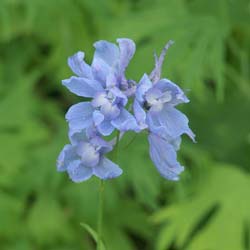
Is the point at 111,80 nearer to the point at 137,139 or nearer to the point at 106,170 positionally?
the point at 106,170

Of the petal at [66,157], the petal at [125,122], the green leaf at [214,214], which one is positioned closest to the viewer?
the petal at [125,122]

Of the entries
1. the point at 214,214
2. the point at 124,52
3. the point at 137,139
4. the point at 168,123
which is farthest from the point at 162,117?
the point at 214,214

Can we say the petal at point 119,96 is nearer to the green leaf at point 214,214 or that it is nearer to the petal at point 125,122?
the petal at point 125,122

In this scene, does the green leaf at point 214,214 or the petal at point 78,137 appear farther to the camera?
the green leaf at point 214,214

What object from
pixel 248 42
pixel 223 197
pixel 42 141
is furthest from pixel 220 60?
pixel 42 141

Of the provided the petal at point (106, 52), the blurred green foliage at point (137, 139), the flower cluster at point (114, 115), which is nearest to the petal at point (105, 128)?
the flower cluster at point (114, 115)

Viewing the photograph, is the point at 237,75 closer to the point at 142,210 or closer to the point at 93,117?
the point at 142,210

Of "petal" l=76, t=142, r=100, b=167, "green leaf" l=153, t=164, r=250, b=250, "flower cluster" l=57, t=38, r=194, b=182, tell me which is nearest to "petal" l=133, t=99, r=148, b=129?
"flower cluster" l=57, t=38, r=194, b=182
